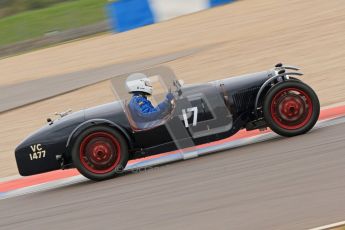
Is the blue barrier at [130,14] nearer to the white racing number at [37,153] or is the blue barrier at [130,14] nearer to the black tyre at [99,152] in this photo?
the white racing number at [37,153]

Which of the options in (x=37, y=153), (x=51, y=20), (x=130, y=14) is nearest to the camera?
(x=37, y=153)

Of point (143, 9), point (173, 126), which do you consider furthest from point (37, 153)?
point (143, 9)

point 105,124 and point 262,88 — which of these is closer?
point 105,124

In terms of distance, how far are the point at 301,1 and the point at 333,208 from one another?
16.0m

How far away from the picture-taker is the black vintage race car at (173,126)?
8180 mm

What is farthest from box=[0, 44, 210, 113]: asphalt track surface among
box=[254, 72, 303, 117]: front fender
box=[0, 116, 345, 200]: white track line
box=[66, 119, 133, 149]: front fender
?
box=[254, 72, 303, 117]: front fender

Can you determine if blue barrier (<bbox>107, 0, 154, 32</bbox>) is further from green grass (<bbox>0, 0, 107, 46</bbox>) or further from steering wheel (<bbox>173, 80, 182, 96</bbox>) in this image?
steering wheel (<bbox>173, 80, 182, 96</bbox>)

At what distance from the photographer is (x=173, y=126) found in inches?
323

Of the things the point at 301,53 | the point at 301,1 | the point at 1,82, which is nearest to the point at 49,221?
the point at 301,53

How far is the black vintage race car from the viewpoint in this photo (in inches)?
322

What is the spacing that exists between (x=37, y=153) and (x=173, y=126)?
1551 mm

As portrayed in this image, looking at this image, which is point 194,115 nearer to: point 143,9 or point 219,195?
point 219,195

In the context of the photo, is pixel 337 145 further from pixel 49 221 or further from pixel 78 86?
pixel 78 86

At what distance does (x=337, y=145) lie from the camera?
7.55m
